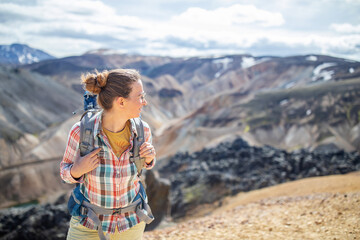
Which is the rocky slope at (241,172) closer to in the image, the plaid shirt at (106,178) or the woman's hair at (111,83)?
the plaid shirt at (106,178)

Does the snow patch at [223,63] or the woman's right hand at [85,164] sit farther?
the snow patch at [223,63]

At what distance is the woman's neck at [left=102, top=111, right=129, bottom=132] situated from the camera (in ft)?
10.1

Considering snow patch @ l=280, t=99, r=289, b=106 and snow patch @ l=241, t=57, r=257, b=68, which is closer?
snow patch @ l=280, t=99, r=289, b=106

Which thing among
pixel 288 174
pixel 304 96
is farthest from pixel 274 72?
pixel 288 174

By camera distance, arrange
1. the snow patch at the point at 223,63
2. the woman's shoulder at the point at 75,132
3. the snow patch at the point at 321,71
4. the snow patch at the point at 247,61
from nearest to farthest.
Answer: the woman's shoulder at the point at 75,132 < the snow patch at the point at 321,71 < the snow patch at the point at 247,61 < the snow patch at the point at 223,63

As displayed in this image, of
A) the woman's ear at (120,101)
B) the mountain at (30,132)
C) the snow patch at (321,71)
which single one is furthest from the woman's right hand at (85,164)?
the snow patch at (321,71)

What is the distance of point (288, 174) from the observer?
28062 mm

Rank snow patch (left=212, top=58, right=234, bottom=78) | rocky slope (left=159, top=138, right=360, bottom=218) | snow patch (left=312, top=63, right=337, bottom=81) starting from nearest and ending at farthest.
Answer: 1. rocky slope (left=159, top=138, right=360, bottom=218)
2. snow patch (left=312, top=63, right=337, bottom=81)
3. snow patch (left=212, top=58, right=234, bottom=78)

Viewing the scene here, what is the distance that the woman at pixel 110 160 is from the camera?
295cm

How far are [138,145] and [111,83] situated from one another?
0.61 m

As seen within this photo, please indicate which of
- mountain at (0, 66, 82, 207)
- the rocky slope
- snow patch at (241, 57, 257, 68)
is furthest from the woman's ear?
snow patch at (241, 57, 257, 68)

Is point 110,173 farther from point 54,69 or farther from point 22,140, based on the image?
point 54,69

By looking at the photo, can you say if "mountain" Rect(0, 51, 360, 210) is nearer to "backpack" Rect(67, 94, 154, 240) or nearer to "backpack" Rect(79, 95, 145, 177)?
"backpack" Rect(67, 94, 154, 240)

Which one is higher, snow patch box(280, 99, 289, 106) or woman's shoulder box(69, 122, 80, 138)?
woman's shoulder box(69, 122, 80, 138)
